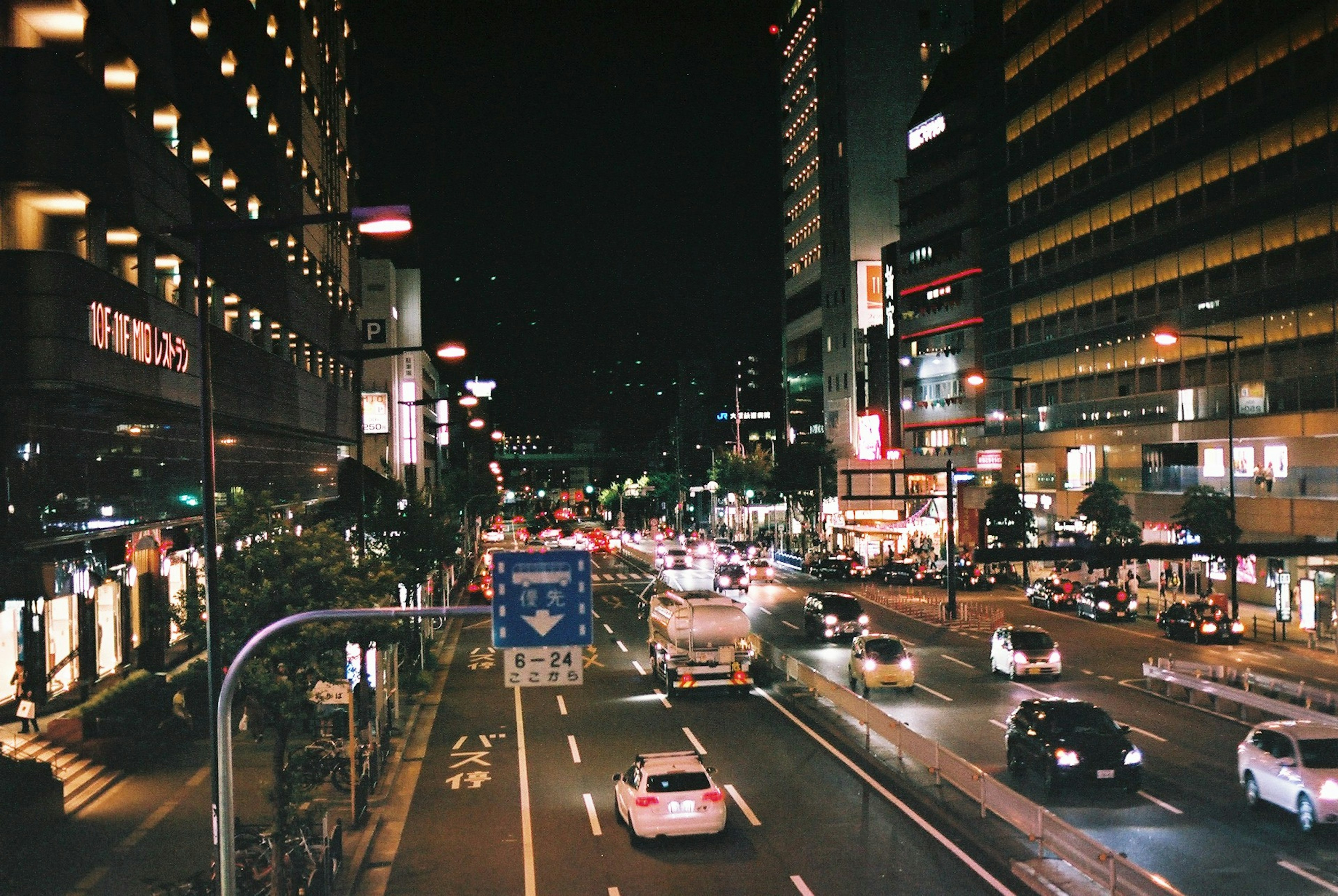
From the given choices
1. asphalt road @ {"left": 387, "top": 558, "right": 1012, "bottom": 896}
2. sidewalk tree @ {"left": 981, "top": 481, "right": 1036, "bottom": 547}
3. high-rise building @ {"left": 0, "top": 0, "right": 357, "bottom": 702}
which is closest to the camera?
asphalt road @ {"left": 387, "top": 558, "right": 1012, "bottom": 896}

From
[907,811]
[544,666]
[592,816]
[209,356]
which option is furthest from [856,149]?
[209,356]

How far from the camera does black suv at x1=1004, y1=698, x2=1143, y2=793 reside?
2238 cm

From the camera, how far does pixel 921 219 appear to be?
338 feet

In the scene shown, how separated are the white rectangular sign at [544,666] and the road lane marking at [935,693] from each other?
20.9m

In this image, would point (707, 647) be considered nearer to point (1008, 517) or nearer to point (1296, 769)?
point (1296, 769)

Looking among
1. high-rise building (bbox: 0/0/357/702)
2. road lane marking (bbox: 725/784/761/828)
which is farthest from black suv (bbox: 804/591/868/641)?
road lane marking (bbox: 725/784/761/828)

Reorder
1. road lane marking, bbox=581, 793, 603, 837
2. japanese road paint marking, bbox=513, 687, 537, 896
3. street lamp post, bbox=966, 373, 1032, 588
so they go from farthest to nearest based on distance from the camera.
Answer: street lamp post, bbox=966, 373, 1032, 588 < road lane marking, bbox=581, 793, 603, 837 < japanese road paint marking, bbox=513, 687, 537, 896

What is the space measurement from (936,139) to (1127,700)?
76.4m

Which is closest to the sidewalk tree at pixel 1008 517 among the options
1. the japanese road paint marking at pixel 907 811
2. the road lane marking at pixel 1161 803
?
the japanese road paint marking at pixel 907 811

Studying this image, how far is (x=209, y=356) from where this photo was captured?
14516 mm

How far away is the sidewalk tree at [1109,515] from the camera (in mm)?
62719

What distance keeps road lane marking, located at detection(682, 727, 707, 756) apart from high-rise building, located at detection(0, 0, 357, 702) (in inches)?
469

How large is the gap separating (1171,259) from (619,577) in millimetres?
42265

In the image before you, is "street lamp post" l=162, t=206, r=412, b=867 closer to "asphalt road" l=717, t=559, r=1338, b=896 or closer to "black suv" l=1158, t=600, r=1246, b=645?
"asphalt road" l=717, t=559, r=1338, b=896
